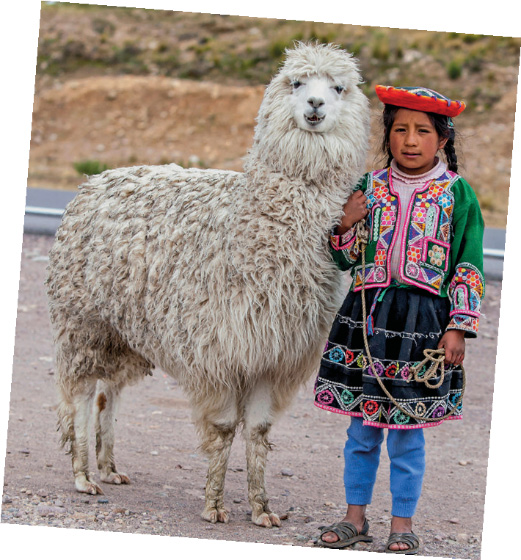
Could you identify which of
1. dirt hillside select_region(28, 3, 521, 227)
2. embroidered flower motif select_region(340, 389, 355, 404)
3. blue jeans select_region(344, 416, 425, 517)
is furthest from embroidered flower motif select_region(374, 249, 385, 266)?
dirt hillside select_region(28, 3, 521, 227)

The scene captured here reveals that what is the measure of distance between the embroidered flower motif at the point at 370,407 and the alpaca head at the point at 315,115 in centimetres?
87

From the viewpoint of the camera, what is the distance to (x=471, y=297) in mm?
3135

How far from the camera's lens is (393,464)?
3.29m

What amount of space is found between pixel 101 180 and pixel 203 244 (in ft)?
3.11

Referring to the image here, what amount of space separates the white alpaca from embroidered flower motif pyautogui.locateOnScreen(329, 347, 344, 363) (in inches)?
5.8

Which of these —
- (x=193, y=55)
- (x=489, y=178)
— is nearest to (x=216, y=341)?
(x=489, y=178)

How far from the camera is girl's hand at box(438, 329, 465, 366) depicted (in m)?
3.13

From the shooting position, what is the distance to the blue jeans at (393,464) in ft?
10.7

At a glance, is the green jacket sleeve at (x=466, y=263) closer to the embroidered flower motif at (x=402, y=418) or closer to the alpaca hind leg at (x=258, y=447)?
the embroidered flower motif at (x=402, y=418)

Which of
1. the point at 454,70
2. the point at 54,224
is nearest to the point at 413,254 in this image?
the point at 54,224

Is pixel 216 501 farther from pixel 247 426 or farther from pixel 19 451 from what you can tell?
pixel 19 451

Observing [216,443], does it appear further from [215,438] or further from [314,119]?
[314,119]

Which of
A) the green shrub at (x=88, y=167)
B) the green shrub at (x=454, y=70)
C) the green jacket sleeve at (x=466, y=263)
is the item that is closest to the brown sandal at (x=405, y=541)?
the green jacket sleeve at (x=466, y=263)

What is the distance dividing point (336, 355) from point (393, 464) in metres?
0.46
